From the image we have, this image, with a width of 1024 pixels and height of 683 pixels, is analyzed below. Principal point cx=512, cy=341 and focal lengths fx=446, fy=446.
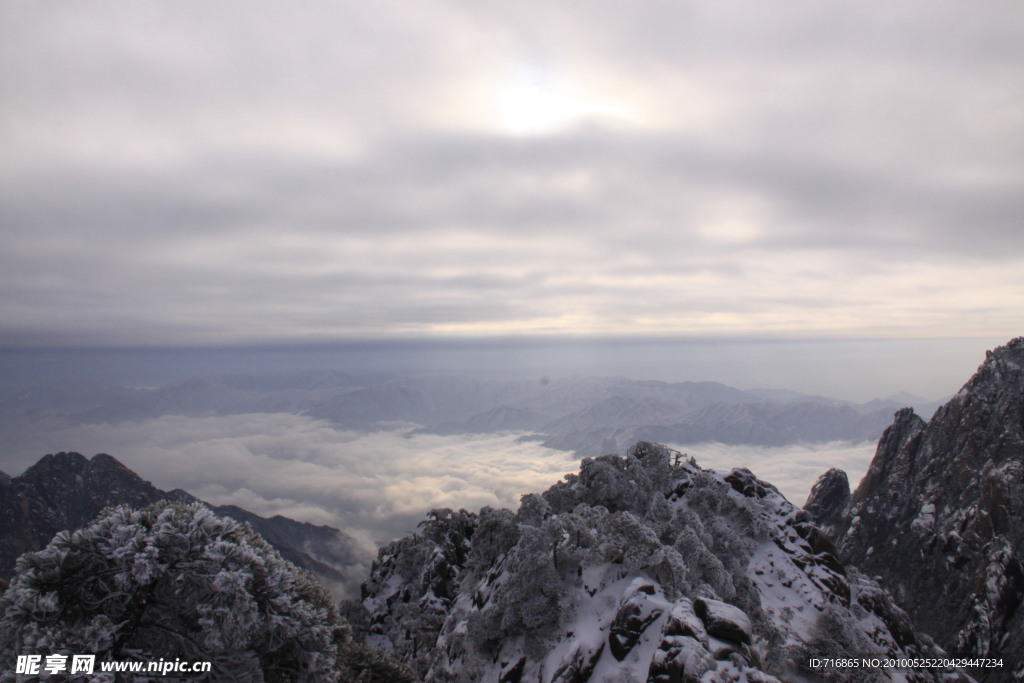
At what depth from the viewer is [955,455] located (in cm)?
9544

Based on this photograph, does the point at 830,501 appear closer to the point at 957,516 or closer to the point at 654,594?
the point at 957,516

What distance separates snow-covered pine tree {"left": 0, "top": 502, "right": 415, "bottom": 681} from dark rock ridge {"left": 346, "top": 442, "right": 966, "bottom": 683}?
16198mm

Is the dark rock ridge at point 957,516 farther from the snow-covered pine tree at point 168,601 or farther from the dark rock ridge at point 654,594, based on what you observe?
the snow-covered pine tree at point 168,601

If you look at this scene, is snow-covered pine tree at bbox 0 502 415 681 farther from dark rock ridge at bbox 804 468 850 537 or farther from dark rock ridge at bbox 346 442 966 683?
dark rock ridge at bbox 804 468 850 537

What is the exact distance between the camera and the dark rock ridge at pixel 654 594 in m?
23.0

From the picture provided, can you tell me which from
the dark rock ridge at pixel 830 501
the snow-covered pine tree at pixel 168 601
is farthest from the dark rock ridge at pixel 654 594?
the dark rock ridge at pixel 830 501

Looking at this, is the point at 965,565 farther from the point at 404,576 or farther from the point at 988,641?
the point at 404,576

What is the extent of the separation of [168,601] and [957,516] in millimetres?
122788

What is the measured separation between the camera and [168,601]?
37.6ft

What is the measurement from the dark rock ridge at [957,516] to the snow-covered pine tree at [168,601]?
87.5 metres

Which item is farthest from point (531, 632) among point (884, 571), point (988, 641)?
point (884, 571)

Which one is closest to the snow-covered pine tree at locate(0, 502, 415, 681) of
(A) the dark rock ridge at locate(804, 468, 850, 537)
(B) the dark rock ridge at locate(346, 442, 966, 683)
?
(B) the dark rock ridge at locate(346, 442, 966, 683)

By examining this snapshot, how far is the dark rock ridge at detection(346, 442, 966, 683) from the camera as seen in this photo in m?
23.0

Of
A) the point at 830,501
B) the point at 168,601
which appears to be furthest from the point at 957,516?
the point at 168,601
